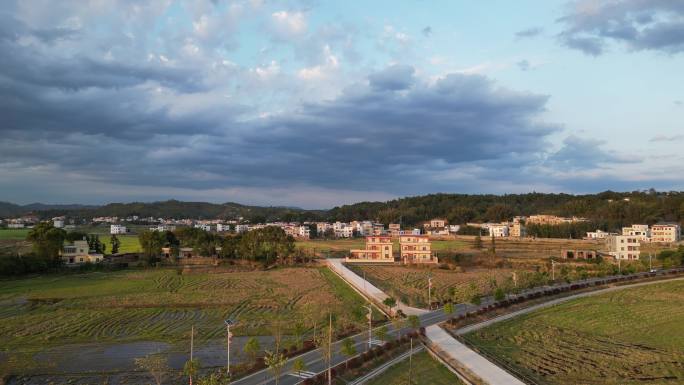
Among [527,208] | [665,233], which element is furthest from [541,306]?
[527,208]

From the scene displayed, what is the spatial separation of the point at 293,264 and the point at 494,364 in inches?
1425

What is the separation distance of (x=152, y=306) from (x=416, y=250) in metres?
29.4

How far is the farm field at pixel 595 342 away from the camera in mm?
17578

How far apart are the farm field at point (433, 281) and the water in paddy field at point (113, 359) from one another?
493 inches

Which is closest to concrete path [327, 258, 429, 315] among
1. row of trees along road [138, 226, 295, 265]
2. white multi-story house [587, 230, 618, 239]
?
row of trees along road [138, 226, 295, 265]

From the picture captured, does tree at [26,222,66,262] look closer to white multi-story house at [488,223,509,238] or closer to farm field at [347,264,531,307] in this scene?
farm field at [347,264,531,307]

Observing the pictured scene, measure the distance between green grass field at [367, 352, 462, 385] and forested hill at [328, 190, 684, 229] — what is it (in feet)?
261

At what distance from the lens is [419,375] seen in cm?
1717

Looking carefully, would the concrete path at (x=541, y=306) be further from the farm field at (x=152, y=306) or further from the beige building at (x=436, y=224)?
the beige building at (x=436, y=224)

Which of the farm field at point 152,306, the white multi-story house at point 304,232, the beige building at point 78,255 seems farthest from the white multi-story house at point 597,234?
the beige building at point 78,255

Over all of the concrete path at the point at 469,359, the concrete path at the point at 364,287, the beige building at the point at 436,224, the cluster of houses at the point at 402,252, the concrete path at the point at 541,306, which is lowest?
the concrete path at the point at 541,306

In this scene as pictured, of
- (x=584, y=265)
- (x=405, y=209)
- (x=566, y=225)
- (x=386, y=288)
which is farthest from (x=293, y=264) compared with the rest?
(x=405, y=209)

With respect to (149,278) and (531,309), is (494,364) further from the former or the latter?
(149,278)

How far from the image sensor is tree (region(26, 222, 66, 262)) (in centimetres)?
4628
